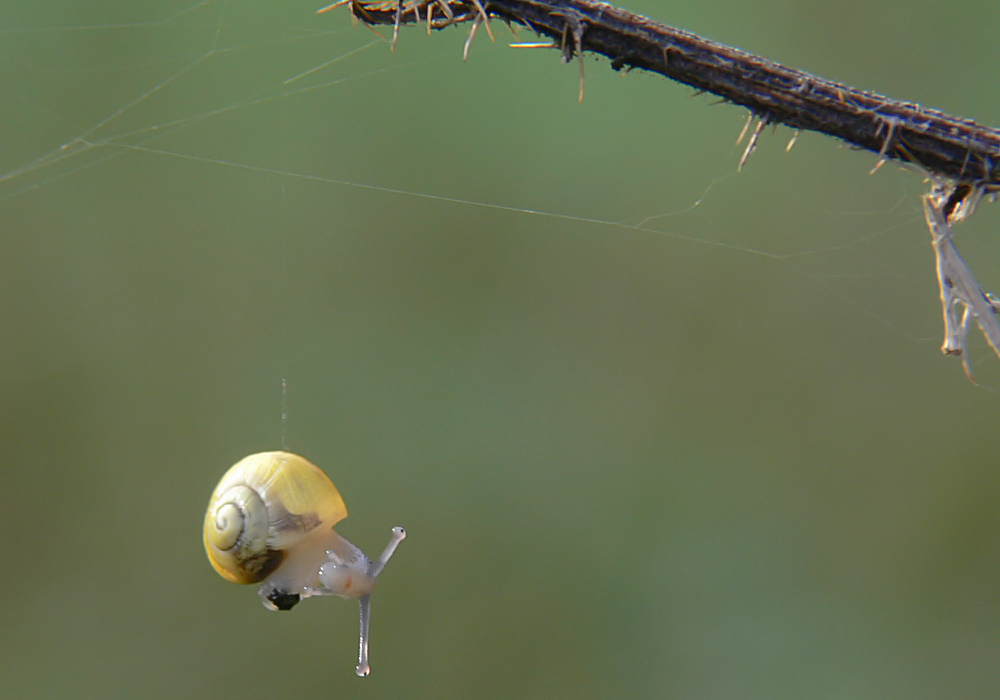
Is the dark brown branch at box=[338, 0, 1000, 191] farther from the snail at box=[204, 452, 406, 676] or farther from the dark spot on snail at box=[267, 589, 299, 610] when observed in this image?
the dark spot on snail at box=[267, 589, 299, 610]

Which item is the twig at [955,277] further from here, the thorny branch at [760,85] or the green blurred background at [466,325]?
the green blurred background at [466,325]

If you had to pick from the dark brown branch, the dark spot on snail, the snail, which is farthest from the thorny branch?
the dark spot on snail

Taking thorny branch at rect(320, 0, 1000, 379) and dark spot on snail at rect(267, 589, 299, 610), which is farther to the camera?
dark spot on snail at rect(267, 589, 299, 610)

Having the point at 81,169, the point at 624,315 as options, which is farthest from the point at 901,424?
the point at 81,169

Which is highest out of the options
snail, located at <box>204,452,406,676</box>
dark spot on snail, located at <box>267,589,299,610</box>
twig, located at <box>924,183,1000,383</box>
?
twig, located at <box>924,183,1000,383</box>

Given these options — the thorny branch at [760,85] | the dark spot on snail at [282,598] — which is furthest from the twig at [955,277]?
the dark spot on snail at [282,598]

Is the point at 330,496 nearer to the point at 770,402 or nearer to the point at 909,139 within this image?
the point at 909,139

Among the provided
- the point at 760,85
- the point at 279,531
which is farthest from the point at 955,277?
the point at 279,531
